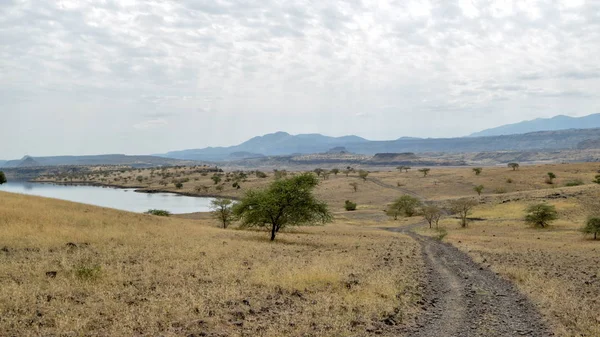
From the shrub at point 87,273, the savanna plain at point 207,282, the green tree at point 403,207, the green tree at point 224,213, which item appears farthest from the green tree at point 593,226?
the shrub at point 87,273

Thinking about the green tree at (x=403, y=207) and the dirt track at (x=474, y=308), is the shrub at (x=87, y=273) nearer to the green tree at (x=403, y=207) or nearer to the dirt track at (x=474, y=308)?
the dirt track at (x=474, y=308)

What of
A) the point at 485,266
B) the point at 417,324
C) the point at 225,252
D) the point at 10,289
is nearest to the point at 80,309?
the point at 10,289

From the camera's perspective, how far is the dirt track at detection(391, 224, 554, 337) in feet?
40.8

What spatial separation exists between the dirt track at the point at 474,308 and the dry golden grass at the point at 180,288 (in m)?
0.87

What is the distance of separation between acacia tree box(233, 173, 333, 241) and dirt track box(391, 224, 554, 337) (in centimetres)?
1888

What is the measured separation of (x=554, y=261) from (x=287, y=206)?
2236cm

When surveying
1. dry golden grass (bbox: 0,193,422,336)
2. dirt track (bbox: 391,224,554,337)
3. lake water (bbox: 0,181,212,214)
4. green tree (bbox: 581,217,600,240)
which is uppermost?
dry golden grass (bbox: 0,193,422,336)

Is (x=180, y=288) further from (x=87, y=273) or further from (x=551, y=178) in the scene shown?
(x=551, y=178)

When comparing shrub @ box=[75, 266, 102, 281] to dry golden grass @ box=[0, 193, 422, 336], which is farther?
shrub @ box=[75, 266, 102, 281]

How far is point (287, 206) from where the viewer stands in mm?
40562

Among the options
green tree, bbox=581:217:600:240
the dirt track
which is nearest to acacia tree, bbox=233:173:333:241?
the dirt track

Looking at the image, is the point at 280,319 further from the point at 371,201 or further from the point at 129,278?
the point at 371,201

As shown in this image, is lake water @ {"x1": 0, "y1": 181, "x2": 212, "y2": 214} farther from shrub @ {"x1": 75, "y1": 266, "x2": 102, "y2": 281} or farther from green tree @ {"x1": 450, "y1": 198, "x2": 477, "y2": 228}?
shrub @ {"x1": 75, "y1": 266, "x2": 102, "y2": 281}

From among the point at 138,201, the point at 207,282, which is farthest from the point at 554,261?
the point at 138,201
